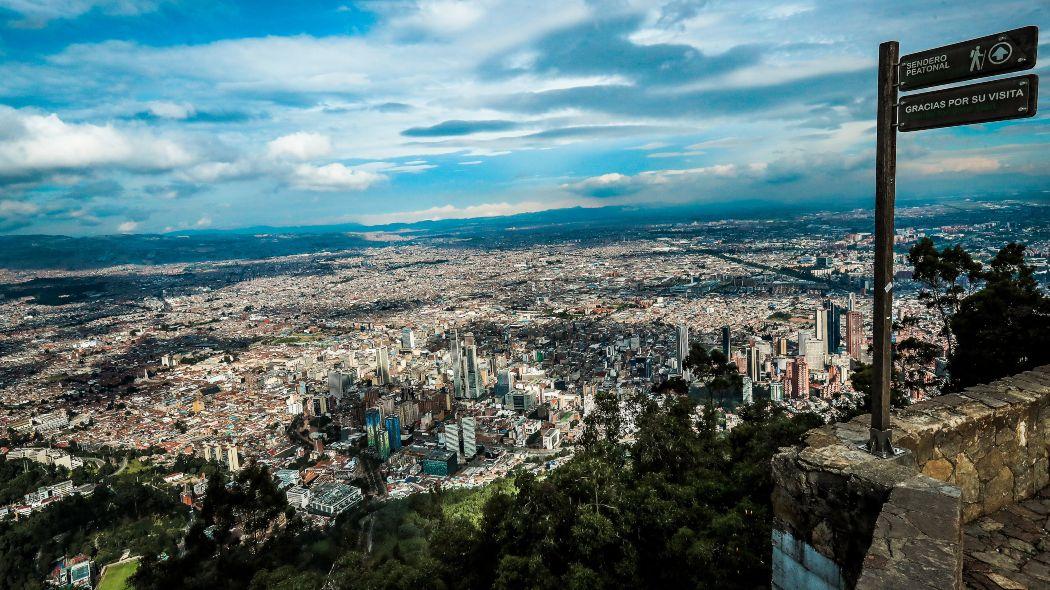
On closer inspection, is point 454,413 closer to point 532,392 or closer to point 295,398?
point 532,392

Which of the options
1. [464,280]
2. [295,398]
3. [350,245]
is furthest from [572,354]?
[350,245]

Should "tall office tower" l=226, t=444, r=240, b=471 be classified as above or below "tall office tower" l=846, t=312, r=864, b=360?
below

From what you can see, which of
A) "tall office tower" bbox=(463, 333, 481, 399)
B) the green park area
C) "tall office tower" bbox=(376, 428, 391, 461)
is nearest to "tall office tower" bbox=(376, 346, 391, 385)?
"tall office tower" bbox=(463, 333, 481, 399)

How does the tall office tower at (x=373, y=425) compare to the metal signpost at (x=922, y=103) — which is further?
the tall office tower at (x=373, y=425)

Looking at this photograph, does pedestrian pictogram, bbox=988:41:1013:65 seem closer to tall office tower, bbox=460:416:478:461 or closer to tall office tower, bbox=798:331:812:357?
tall office tower, bbox=460:416:478:461

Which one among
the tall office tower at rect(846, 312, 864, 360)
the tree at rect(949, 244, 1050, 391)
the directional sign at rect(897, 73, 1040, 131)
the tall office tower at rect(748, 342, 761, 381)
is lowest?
the tall office tower at rect(748, 342, 761, 381)

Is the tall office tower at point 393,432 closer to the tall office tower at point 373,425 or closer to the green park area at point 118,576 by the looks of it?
the tall office tower at point 373,425

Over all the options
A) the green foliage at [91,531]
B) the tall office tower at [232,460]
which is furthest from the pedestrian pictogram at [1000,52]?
the tall office tower at [232,460]
